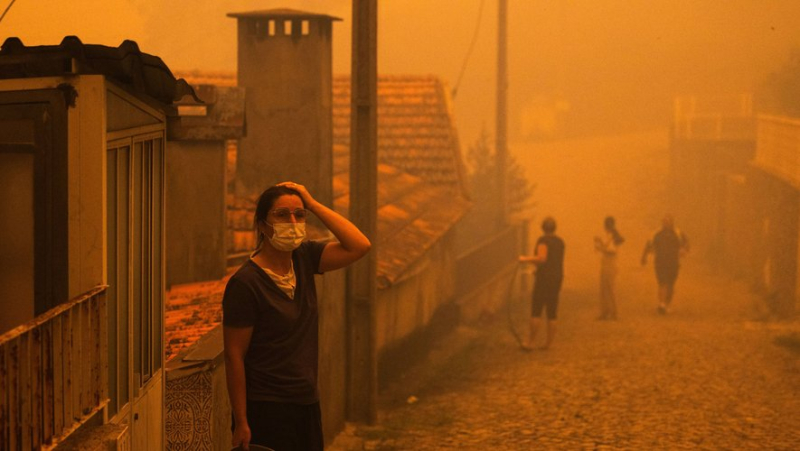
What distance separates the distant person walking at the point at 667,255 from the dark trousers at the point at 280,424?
46.4 feet

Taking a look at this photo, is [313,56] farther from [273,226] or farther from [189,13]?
[189,13]

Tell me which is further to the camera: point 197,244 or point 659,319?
point 659,319

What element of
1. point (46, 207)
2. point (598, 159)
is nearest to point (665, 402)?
point (46, 207)

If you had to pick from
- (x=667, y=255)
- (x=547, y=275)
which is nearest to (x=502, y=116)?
(x=667, y=255)

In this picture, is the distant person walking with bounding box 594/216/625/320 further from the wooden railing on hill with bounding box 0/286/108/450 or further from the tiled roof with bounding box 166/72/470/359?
the wooden railing on hill with bounding box 0/286/108/450

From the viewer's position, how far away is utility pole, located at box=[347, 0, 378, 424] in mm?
10930

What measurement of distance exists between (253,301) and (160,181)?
1350 millimetres

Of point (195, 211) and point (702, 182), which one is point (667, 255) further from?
A: point (702, 182)

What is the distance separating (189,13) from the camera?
8062cm

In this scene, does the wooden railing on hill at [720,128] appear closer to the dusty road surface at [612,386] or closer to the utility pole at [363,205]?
the dusty road surface at [612,386]

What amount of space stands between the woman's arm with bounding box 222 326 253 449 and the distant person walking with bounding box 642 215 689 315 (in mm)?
14355

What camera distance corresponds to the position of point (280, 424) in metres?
4.89

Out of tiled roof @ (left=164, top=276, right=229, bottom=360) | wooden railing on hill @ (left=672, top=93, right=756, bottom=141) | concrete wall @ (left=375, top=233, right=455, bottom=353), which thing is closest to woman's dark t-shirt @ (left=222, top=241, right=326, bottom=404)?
tiled roof @ (left=164, top=276, right=229, bottom=360)

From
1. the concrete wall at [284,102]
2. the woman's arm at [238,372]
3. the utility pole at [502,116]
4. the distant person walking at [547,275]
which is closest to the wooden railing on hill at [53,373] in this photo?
the woman's arm at [238,372]
